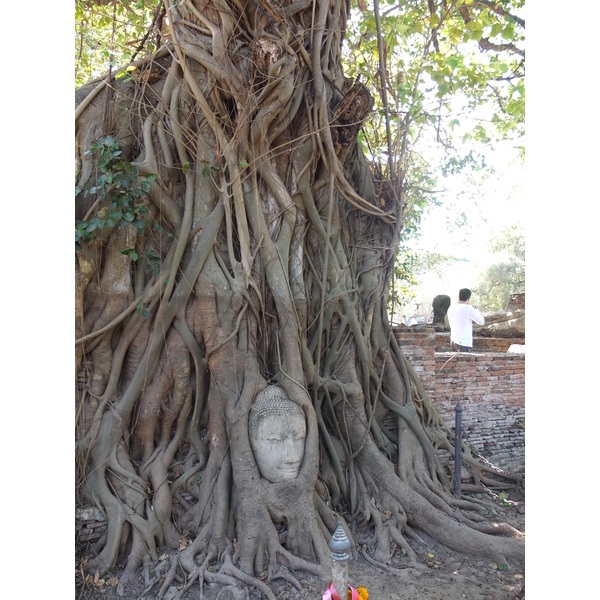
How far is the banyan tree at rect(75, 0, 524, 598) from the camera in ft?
11.0

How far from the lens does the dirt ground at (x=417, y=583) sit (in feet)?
9.79

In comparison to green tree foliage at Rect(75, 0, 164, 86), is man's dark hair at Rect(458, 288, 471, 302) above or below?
below

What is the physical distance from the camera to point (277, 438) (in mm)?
3471

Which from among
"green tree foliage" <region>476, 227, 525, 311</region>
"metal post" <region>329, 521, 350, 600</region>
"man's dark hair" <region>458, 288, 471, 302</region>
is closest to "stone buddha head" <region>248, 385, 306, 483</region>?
"metal post" <region>329, 521, 350, 600</region>

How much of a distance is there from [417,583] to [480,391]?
130 inches

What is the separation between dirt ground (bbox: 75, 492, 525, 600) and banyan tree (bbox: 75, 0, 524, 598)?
76mm

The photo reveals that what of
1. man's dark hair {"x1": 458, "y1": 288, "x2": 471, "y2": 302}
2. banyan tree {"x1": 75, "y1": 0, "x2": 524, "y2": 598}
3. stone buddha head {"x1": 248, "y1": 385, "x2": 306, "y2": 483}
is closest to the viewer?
banyan tree {"x1": 75, "y1": 0, "x2": 524, "y2": 598}

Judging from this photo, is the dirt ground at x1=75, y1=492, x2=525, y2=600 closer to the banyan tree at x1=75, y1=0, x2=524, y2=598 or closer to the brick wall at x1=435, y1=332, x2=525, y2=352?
the banyan tree at x1=75, y1=0, x2=524, y2=598

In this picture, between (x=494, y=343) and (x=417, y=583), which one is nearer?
(x=417, y=583)

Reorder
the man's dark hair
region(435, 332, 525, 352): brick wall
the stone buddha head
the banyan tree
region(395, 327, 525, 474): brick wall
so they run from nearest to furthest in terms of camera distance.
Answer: the banyan tree → the stone buddha head → region(395, 327, 525, 474): brick wall → the man's dark hair → region(435, 332, 525, 352): brick wall

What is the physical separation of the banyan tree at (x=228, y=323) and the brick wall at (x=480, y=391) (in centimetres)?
128

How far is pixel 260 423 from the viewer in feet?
11.5

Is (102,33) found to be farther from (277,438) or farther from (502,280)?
(502,280)

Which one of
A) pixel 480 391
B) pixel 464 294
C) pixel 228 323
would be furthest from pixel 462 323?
pixel 228 323
